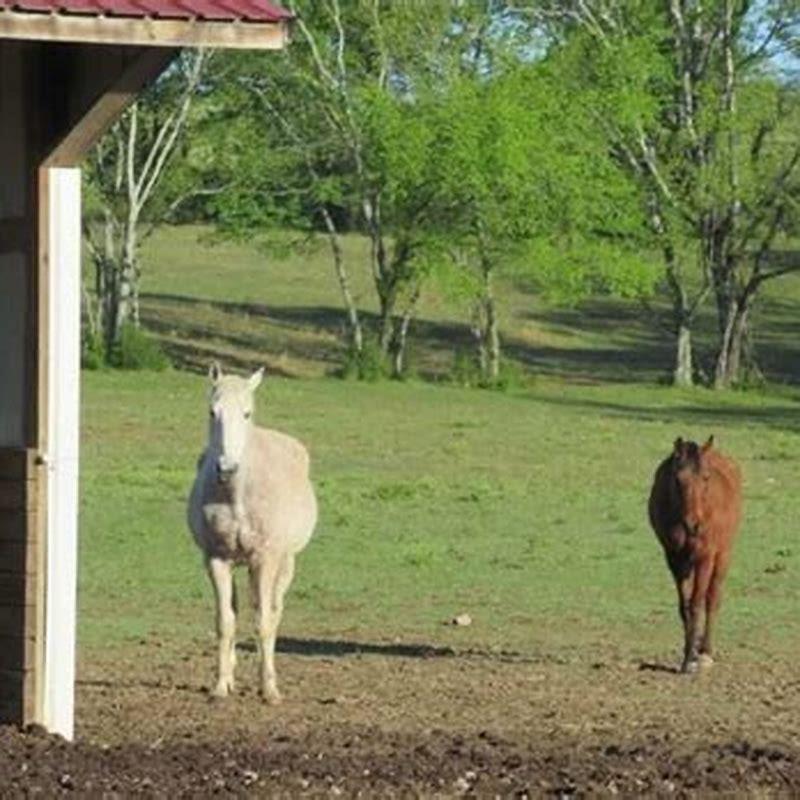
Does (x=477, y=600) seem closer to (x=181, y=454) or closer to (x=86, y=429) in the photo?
(x=181, y=454)

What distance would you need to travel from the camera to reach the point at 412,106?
177 ft

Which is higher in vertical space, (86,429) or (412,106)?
(412,106)

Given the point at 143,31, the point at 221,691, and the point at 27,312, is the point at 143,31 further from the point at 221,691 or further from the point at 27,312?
the point at 221,691

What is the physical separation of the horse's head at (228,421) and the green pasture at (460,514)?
2.56 m

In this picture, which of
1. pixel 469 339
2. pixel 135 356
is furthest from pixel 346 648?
pixel 469 339

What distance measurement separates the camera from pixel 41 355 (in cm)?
1154

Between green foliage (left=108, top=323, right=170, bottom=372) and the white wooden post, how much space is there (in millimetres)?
35983

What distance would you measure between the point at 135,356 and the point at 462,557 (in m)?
25.7

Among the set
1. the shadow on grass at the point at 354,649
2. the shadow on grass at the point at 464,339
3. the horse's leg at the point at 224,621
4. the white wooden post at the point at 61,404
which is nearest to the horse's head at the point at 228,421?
→ the horse's leg at the point at 224,621

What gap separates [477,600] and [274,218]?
3757cm

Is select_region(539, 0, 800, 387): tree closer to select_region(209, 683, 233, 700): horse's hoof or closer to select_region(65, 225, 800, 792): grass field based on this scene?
select_region(65, 225, 800, 792): grass field

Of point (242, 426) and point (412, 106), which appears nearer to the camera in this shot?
point (242, 426)

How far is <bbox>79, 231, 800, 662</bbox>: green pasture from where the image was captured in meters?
18.8

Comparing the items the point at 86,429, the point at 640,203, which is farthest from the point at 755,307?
the point at 86,429
